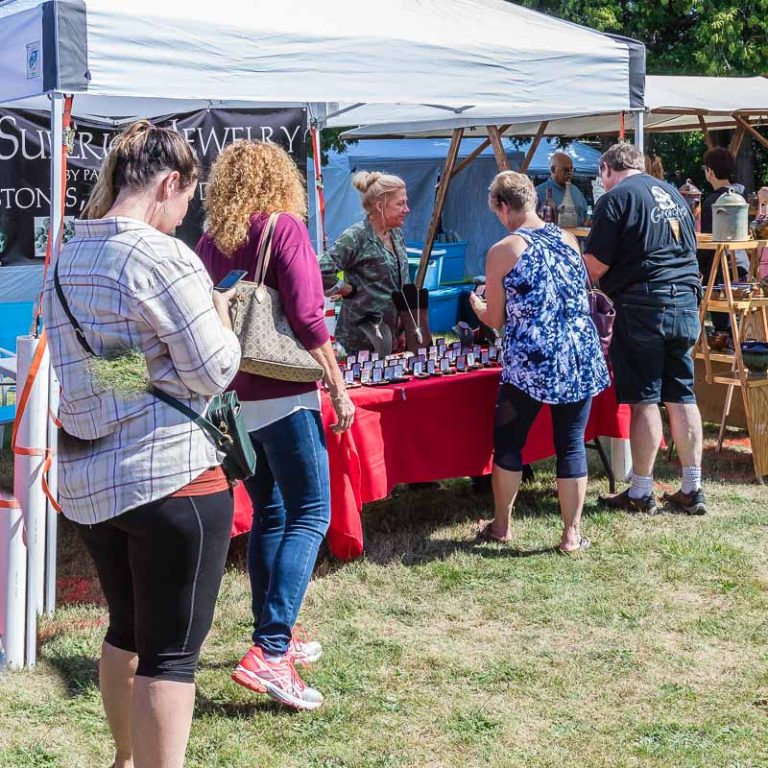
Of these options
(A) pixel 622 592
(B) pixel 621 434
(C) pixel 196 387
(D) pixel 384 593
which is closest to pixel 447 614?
(D) pixel 384 593

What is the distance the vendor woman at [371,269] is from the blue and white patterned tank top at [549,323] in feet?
2.27

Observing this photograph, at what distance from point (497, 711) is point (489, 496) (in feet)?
7.33

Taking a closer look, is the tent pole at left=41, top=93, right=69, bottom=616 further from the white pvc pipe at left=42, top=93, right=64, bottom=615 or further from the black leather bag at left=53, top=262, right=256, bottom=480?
the black leather bag at left=53, top=262, right=256, bottom=480

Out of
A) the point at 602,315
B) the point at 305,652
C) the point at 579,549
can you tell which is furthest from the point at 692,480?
the point at 305,652

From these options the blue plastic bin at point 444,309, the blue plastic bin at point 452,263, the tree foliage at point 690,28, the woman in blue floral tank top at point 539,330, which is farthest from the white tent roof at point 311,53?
the tree foliage at point 690,28

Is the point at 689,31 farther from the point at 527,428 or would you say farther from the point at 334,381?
the point at 334,381

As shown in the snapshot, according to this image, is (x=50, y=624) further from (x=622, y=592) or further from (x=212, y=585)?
(x=622, y=592)

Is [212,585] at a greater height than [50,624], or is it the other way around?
[212,585]

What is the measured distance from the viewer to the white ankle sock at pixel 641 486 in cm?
502

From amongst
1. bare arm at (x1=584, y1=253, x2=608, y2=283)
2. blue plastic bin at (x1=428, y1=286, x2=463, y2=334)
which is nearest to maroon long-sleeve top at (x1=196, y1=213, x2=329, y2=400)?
bare arm at (x1=584, y1=253, x2=608, y2=283)

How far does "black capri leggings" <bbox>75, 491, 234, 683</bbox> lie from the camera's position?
2068 mm

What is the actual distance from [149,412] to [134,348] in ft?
0.41

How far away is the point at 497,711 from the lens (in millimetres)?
3166

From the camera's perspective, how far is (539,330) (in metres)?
4.24
